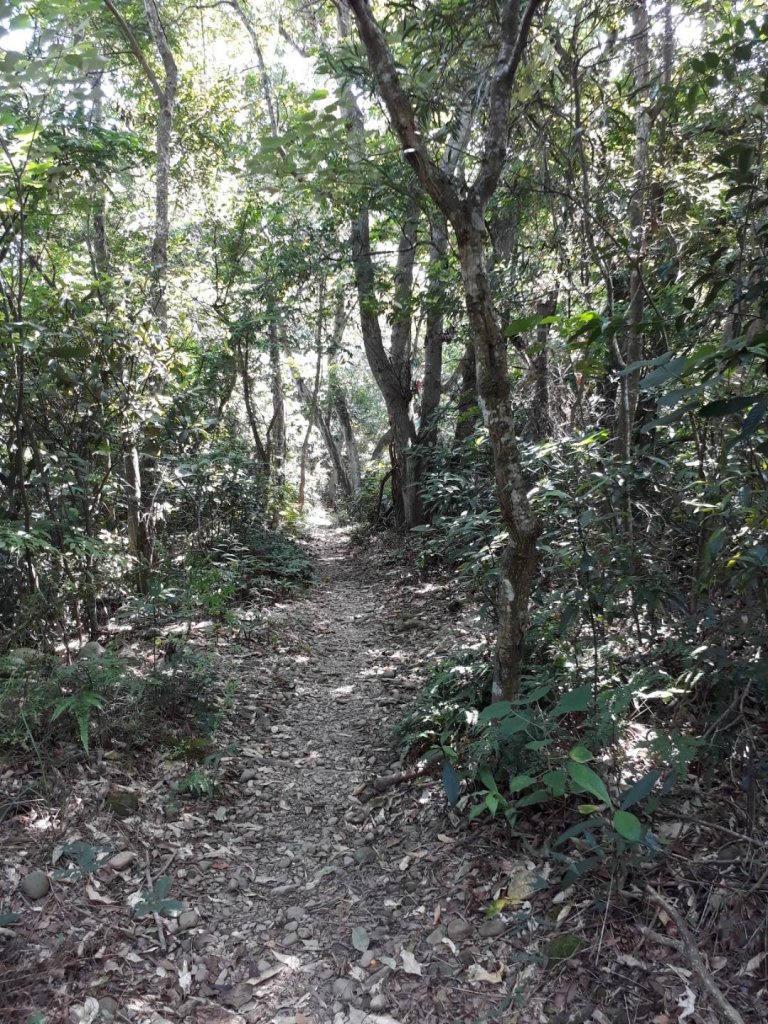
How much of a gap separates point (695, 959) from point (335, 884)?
1.85 meters

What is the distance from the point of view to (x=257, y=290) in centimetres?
1014

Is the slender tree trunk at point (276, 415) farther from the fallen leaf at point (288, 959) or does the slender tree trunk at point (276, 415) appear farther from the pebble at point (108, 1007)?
the pebble at point (108, 1007)

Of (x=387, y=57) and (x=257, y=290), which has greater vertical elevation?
(x=257, y=290)

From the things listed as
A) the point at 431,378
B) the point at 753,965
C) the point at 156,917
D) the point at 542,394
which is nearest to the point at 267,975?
the point at 156,917

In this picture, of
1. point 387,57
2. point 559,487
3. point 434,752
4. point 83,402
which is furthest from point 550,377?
point 83,402

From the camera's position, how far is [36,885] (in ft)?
9.59

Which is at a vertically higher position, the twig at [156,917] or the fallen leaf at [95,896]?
the fallen leaf at [95,896]

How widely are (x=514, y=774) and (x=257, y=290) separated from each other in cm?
897

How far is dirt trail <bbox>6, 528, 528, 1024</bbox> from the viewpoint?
2.59 m

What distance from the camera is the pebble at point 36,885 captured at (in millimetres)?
2898

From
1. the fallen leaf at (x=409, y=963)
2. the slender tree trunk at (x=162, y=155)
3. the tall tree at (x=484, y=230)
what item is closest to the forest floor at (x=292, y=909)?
the fallen leaf at (x=409, y=963)

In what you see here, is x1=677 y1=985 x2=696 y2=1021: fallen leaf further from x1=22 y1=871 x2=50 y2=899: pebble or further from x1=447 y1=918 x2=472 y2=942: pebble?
x1=22 y1=871 x2=50 y2=899: pebble

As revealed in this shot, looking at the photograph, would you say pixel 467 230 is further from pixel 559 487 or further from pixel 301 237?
pixel 301 237

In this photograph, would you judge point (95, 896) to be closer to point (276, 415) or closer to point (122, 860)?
point (122, 860)
